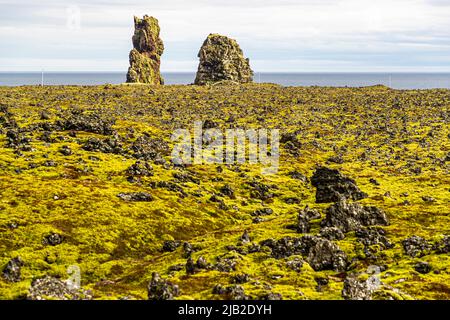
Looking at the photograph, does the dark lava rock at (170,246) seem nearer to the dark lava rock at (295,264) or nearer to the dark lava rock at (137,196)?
the dark lava rock at (137,196)

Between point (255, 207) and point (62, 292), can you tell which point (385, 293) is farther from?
point (255, 207)

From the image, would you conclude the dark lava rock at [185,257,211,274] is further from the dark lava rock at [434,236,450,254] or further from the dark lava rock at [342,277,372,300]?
the dark lava rock at [434,236,450,254]

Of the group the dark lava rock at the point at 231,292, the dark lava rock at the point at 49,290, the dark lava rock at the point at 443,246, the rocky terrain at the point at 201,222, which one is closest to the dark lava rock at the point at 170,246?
the rocky terrain at the point at 201,222

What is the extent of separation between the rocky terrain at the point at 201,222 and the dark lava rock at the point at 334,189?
0.89 feet

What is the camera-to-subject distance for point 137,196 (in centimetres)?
8375

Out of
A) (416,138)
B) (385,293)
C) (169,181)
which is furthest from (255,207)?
(416,138)

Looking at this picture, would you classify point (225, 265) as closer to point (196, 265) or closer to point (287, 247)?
point (196, 265)

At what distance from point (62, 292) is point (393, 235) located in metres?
45.1

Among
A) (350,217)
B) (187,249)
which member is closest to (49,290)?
(187,249)

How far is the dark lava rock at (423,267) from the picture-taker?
Answer: 55.4 metres

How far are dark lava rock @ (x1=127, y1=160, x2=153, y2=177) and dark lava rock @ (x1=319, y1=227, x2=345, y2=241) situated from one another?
43309 millimetres

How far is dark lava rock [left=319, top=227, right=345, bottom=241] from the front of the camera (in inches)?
2645
